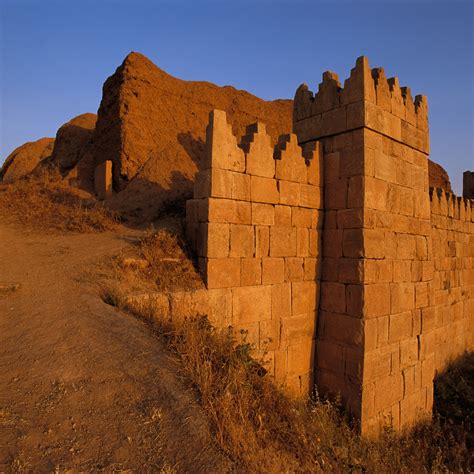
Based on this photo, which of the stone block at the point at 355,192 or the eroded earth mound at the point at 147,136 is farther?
the eroded earth mound at the point at 147,136

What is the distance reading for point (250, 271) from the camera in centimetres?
526

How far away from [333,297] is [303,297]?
52cm

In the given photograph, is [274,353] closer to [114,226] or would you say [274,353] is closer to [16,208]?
[114,226]

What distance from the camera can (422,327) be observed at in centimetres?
677

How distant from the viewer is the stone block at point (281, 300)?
5552 mm

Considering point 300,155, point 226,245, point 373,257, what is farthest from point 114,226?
point 373,257

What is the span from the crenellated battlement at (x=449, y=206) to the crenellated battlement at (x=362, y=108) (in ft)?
8.45

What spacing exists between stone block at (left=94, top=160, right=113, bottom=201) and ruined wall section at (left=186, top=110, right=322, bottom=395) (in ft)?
24.2

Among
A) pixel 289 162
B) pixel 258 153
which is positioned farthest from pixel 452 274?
pixel 258 153

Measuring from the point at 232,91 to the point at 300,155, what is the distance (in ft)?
35.3

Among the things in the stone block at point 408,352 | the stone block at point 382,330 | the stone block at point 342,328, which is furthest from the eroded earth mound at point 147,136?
the stone block at point 408,352

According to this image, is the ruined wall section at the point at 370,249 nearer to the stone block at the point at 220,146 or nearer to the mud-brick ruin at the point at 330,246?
the mud-brick ruin at the point at 330,246

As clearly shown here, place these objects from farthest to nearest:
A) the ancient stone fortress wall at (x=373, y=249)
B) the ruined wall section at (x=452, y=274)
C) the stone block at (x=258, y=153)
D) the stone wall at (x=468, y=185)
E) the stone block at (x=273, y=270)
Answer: the stone wall at (x=468, y=185) → the ruined wall section at (x=452, y=274) → the ancient stone fortress wall at (x=373, y=249) → the stone block at (x=273, y=270) → the stone block at (x=258, y=153)

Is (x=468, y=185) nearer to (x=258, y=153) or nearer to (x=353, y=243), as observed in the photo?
(x=353, y=243)
